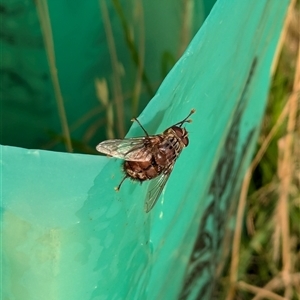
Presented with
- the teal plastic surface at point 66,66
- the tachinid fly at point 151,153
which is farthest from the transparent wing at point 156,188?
the teal plastic surface at point 66,66

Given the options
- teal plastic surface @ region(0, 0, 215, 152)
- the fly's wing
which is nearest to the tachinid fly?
the fly's wing

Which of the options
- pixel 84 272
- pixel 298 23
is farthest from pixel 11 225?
pixel 298 23

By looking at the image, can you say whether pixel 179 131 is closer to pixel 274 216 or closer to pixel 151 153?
pixel 151 153

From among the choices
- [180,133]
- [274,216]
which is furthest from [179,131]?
[274,216]

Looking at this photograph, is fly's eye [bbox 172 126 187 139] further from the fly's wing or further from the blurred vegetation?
the blurred vegetation

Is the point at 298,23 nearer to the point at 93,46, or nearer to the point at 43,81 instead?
the point at 93,46

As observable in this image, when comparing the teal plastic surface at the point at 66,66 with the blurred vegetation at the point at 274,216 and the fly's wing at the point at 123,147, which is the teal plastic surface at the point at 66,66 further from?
the fly's wing at the point at 123,147
